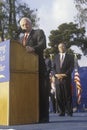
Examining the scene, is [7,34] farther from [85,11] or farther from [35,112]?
[35,112]

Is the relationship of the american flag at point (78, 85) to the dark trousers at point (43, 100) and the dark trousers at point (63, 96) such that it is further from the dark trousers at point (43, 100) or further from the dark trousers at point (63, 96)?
the dark trousers at point (43, 100)

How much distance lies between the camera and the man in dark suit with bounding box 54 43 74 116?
10586 millimetres

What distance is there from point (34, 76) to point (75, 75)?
813 cm

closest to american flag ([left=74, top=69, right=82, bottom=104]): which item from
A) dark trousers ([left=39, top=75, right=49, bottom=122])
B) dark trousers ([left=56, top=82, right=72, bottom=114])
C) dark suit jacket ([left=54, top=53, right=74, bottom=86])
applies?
dark trousers ([left=56, top=82, right=72, bottom=114])

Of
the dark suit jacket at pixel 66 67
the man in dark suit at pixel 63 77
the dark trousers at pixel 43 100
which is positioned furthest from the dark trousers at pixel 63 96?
the dark trousers at pixel 43 100

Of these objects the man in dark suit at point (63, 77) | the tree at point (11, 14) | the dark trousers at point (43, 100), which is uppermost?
the tree at point (11, 14)

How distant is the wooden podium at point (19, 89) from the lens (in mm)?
7062

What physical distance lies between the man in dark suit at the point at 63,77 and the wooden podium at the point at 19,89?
3.16m

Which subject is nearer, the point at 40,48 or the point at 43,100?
the point at 40,48

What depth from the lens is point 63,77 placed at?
10.6m

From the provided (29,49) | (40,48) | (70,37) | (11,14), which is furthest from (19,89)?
(70,37)

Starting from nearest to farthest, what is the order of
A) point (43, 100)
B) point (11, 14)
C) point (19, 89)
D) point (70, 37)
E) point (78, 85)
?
point (19, 89), point (43, 100), point (78, 85), point (11, 14), point (70, 37)

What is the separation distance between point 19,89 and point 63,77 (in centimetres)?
356

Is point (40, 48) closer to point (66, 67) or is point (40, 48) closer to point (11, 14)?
point (66, 67)
